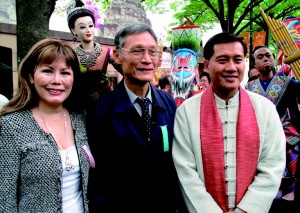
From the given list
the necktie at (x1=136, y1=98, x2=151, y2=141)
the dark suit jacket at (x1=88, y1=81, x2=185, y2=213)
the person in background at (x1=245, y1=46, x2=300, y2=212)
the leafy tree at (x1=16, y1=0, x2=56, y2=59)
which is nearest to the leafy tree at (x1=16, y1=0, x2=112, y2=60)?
the leafy tree at (x1=16, y1=0, x2=56, y2=59)

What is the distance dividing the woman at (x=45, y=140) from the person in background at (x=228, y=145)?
0.72 m

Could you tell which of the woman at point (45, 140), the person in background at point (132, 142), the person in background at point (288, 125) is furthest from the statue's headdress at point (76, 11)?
the person in background at point (288, 125)

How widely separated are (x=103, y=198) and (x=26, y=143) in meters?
0.68

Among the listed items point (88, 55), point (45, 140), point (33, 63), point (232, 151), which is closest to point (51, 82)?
point (33, 63)

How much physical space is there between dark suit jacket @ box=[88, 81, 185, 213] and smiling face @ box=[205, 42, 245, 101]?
1.74ft

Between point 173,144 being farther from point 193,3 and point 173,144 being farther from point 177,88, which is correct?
point 193,3

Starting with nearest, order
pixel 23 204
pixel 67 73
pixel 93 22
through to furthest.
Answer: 1. pixel 23 204
2. pixel 67 73
3. pixel 93 22

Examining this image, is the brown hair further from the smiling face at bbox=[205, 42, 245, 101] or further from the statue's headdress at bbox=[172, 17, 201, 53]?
the statue's headdress at bbox=[172, 17, 201, 53]

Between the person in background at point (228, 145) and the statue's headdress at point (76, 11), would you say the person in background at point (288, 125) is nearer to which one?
the person in background at point (228, 145)

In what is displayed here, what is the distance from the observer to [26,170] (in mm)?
1786

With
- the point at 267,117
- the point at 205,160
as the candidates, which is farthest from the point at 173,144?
the point at 267,117

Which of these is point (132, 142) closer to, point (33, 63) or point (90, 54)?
point (33, 63)

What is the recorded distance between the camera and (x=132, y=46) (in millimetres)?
2199

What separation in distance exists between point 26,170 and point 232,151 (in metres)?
1.38
